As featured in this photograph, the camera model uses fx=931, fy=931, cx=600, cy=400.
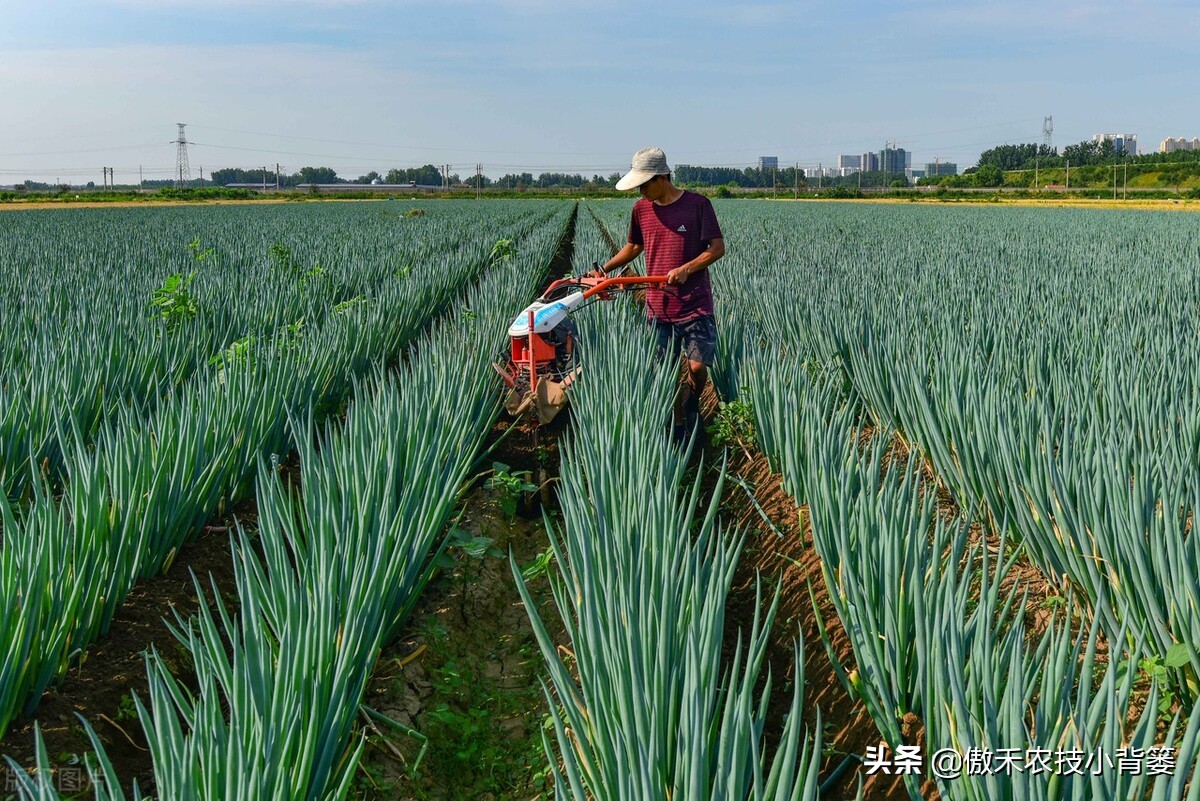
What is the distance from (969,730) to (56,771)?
6.01 ft

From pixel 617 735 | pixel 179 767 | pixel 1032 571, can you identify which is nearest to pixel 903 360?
pixel 1032 571

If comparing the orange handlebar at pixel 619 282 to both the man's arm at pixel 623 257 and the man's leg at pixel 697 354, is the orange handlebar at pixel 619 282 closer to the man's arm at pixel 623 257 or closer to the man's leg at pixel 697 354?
the man's arm at pixel 623 257

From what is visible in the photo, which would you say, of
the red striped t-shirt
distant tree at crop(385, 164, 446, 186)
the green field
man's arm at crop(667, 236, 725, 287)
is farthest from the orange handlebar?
distant tree at crop(385, 164, 446, 186)

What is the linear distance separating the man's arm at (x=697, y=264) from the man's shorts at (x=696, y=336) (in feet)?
0.86

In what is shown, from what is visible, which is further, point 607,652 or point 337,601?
point 337,601

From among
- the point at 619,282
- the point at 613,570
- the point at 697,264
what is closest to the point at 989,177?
the point at 697,264

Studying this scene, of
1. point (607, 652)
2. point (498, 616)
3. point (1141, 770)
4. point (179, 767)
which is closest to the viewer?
point (1141, 770)

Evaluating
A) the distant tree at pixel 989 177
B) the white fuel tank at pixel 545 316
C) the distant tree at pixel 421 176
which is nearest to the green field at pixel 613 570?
the white fuel tank at pixel 545 316

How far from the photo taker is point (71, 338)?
4.39 meters

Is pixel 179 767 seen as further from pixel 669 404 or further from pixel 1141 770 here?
pixel 669 404

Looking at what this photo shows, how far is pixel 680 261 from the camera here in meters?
4.34

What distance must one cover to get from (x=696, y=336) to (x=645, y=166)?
34.8 inches

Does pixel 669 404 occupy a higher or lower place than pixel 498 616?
higher

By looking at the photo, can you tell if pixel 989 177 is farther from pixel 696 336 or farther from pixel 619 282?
pixel 619 282
